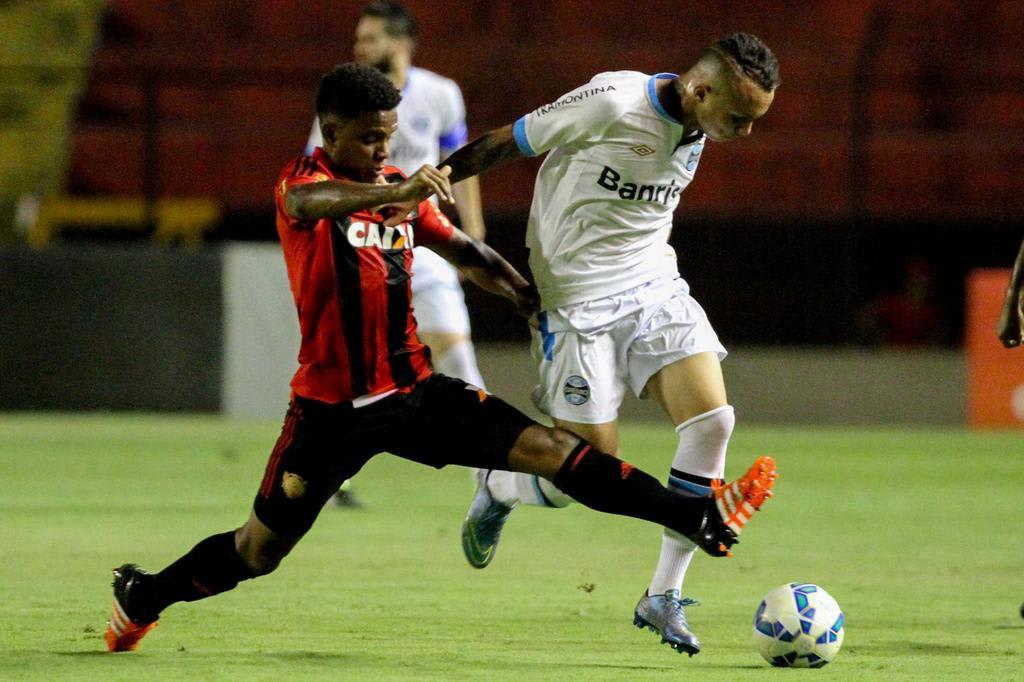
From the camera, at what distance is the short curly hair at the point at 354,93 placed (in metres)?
5.12

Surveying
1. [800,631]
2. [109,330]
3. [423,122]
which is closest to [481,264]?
[800,631]

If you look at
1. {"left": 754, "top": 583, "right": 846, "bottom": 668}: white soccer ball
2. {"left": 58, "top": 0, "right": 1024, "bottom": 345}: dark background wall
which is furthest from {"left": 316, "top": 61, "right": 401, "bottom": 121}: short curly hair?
{"left": 58, "top": 0, "right": 1024, "bottom": 345}: dark background wall

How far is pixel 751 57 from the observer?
215 inches

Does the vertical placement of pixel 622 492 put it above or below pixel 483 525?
above

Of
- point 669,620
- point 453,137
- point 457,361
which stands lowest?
point 457,361

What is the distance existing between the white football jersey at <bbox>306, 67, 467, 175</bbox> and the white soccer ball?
4.26 metres

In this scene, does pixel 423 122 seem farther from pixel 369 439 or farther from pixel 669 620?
pixel 669 620

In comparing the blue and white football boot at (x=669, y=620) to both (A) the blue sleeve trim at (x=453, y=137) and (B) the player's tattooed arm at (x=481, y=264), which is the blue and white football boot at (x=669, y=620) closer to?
(B) the player's tattooed arm at (x=481, y=264)

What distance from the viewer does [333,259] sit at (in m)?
5.12

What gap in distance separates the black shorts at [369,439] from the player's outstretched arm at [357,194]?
0.58 meters

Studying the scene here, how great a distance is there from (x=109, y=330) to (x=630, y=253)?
10472 mm

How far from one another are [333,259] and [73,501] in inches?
201

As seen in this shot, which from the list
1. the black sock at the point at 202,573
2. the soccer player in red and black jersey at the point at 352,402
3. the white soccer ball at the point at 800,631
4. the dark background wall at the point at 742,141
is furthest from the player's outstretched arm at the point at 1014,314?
the dark background wall at the point at 742,141

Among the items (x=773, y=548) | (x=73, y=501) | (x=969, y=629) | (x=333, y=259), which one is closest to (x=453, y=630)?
(x=333, y=259)
